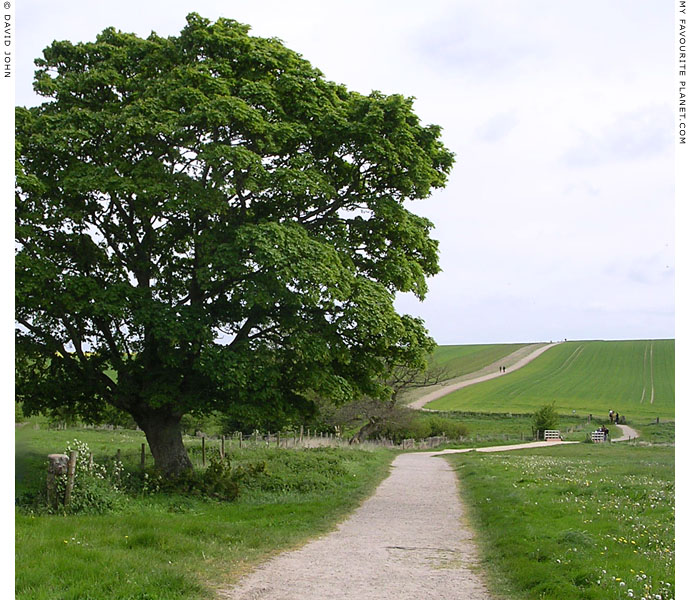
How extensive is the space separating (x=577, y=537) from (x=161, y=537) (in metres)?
6.73

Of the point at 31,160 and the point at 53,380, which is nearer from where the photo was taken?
the point at 31,160

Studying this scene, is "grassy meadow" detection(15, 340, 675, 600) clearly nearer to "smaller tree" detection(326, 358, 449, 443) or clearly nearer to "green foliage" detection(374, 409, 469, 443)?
"smaller tree" detection(326, 358, 449, 443)

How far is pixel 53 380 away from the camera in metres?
19.4

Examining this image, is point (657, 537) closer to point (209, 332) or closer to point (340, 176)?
point (209, 332)

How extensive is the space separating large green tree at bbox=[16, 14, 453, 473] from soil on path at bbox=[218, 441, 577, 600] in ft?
13.4

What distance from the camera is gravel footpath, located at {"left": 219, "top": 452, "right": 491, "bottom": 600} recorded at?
8.93 meters

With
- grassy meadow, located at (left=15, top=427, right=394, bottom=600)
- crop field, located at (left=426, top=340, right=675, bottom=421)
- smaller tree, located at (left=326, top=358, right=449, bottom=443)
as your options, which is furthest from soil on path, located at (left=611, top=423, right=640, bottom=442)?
grassy meadow, located at (left=15, top=427, right=394, bottom=600)

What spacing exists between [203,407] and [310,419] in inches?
121

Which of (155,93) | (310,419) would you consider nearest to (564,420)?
(310,419)

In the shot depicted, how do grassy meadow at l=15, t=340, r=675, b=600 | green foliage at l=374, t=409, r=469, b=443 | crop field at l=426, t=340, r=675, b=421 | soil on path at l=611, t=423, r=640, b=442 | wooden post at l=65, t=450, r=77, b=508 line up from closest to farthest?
1. grassy meadow at l=15, t=340, r=675, b=600
2. wooden post at l=65, t=450, r=77, b=508
3. green foliage at l=374, t=409, r=469, b=443
4. soil on path at l=611, t=423, r=640, b=442
5. crop field at l=426, t=340, r=675, b=421

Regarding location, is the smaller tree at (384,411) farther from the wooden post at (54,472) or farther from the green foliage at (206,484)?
the wooden post at (54,472)

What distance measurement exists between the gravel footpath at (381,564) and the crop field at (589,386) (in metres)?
63.6

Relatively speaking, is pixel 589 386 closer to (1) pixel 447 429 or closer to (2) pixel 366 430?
(1) pixel 447 429

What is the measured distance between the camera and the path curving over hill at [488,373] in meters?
104
